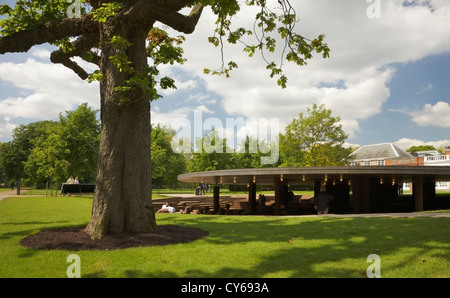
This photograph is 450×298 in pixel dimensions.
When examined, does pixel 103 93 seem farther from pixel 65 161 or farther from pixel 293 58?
pixel 65 161

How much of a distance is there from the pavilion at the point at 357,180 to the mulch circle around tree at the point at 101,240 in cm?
840

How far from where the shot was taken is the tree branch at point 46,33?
9211 millimetres

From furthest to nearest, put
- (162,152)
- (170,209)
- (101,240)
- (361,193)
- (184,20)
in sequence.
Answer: (162,152), (170,209), (361,193), (184,20), (101,240)

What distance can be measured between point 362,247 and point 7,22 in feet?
34.8

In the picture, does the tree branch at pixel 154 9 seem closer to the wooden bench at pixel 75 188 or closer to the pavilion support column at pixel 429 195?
the pavilion support column at pixel 429 195

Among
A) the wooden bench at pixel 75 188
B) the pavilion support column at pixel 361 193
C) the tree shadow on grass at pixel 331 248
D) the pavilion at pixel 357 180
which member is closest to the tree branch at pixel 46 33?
the tree shadow on grass at pixel 331 248

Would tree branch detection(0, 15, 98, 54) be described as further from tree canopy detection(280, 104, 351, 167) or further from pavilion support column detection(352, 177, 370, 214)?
tree canopy detection(280, 104, 351, 167)

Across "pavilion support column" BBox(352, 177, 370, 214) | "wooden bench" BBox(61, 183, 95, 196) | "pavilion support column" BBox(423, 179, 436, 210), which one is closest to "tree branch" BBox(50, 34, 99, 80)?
"pavilion support column" BBox(352, 177, 370, 214)

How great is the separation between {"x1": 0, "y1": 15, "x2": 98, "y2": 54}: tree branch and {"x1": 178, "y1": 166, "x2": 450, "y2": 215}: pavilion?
10.0 meters

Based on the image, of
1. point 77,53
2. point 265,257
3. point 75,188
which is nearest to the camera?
point 265,257

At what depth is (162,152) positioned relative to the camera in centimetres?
4866

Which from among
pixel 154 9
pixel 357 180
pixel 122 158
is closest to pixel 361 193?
pixel 357 180

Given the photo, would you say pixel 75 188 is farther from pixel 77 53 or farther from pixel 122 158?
pixel 122 158

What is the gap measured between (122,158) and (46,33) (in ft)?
13.4
